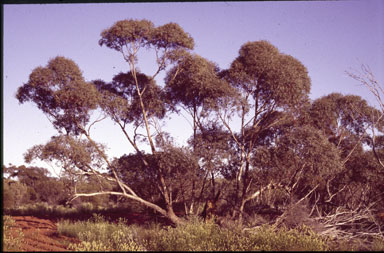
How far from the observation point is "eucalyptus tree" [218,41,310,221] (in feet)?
48.6

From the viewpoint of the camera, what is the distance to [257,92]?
51.8 feet

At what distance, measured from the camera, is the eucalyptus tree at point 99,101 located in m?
13.8

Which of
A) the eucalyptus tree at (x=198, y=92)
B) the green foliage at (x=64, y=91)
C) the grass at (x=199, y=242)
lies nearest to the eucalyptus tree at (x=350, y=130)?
the eucalyptus tree at (x=198, y=92)

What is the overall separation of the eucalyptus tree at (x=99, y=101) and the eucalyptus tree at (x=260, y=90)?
2654 millimetres

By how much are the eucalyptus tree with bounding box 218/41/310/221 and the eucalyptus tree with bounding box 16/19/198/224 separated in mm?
2654

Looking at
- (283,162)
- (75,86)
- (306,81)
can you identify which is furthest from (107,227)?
(306,81)

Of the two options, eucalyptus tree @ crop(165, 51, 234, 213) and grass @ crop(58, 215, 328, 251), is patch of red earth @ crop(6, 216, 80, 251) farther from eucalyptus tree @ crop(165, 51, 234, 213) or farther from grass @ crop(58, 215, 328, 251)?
eucalyptus tree @ crop(165, 51, 234, 213)

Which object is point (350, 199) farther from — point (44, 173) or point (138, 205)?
point (44, 173)

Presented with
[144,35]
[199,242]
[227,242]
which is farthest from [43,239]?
[144,35]

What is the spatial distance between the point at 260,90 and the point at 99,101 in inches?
273

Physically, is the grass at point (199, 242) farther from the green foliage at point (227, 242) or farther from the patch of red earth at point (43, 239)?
the patch of red earth at point (43, 239)

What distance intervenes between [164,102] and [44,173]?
107 feet

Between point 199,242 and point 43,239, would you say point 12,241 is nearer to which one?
point 43,239

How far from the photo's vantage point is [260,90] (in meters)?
15.8
